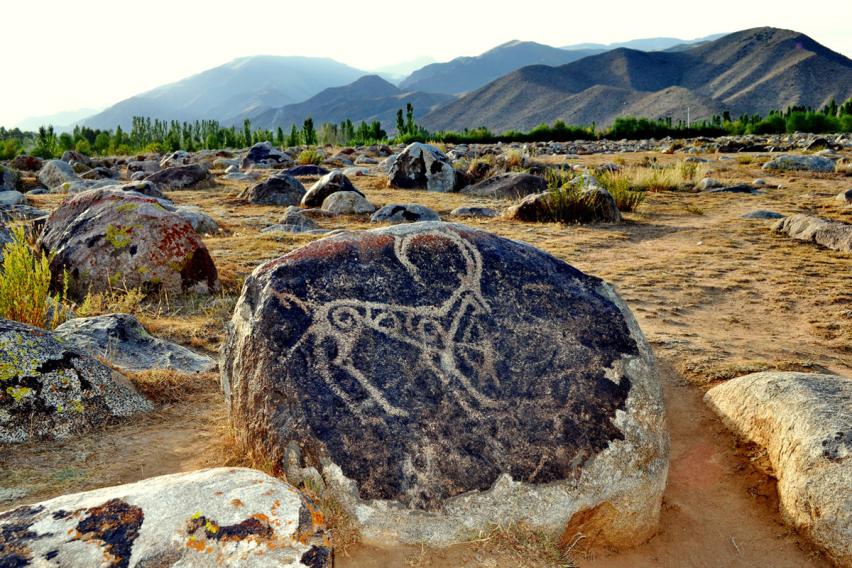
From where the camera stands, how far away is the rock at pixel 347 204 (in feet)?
31.8

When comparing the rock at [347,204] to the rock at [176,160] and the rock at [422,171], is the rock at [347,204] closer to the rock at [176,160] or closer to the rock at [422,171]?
the rock at [422,171]

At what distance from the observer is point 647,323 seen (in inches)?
188

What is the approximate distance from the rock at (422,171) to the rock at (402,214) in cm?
365

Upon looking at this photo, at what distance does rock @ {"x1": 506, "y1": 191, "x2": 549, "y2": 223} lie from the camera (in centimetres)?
895

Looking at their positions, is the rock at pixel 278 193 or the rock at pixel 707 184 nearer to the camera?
the rock at pixel 278 193

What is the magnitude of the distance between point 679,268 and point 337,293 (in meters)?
4.69

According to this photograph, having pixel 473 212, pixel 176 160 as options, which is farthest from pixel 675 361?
pixel 176 160

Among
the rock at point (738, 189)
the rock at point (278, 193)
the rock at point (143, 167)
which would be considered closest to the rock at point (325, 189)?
the rock at point (278, 193)

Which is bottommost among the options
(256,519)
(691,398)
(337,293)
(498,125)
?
(691,398)

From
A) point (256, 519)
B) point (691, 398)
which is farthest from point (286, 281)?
point (691, 398)

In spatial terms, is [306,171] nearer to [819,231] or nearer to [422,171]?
[422,171]

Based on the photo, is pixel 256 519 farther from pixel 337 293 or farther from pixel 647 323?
pixel 647 323

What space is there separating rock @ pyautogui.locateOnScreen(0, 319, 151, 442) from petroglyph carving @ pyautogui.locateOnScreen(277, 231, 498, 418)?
4.11 feet

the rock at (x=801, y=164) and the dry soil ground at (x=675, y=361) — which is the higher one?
the rock at (x=801, y=164)
